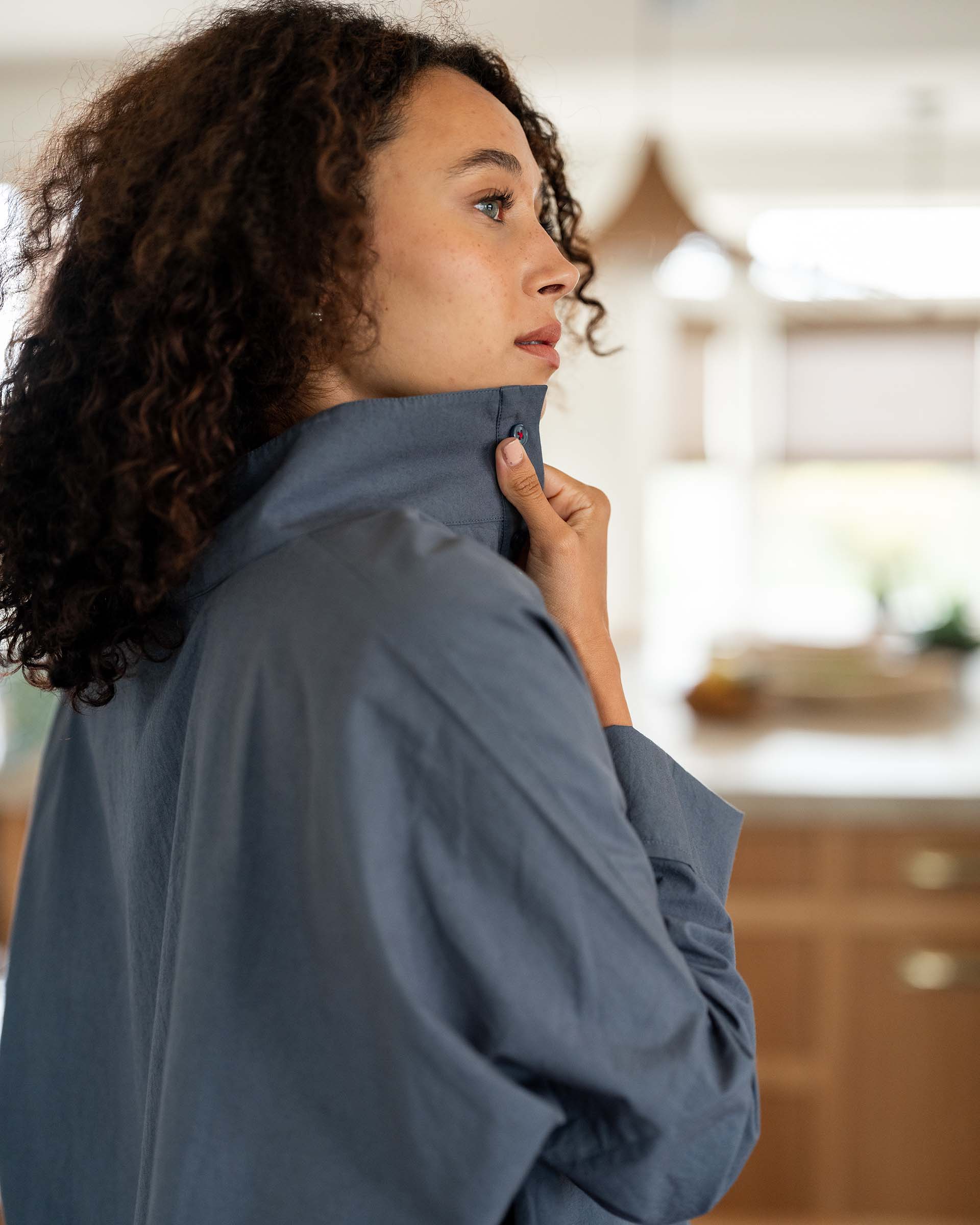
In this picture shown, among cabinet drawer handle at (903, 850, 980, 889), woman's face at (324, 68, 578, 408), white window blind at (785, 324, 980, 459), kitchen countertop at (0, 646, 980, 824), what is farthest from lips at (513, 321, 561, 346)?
white window blind at (785, 324, 980, 459)

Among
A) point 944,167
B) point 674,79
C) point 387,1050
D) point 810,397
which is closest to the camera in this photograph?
point 387,1050

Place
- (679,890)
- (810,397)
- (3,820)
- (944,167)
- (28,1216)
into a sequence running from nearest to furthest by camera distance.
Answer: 1. (679,890)
2. (28,1216)
3. (3,820)
4. (944,167)
5. (810,397)

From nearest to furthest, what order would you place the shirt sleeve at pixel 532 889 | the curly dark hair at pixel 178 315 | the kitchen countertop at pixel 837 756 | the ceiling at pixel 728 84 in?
the shirt sleeve at pixel 532 889, the curly dark hair at pixel 178 315, the kitchen countertop at pixel 837 756, the ceiling at pixel 728 84

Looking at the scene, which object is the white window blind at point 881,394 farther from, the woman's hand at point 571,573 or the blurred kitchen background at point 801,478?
the woman's hand at point 571,573

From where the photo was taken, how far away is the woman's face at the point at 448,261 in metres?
0.68

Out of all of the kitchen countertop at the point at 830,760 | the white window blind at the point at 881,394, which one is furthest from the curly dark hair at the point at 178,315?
the white window blind at the point at 881,394

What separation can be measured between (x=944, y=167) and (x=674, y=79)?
3.96ft

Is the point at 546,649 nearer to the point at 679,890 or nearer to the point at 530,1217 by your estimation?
the point at 679,890

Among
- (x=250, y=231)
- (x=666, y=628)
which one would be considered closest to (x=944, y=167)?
(x=666, y=628)

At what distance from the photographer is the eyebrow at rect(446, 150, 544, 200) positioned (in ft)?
2.25

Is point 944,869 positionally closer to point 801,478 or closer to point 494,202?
point 494,202

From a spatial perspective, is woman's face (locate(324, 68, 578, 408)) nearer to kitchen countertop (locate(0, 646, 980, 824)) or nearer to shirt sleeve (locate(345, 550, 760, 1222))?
shirt sleeve (locate(345, 550, 760, 1222))

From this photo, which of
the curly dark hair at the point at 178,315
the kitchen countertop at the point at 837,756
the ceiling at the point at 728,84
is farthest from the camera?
the ceiling at the point at 728,84

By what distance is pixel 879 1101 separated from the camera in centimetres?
180
